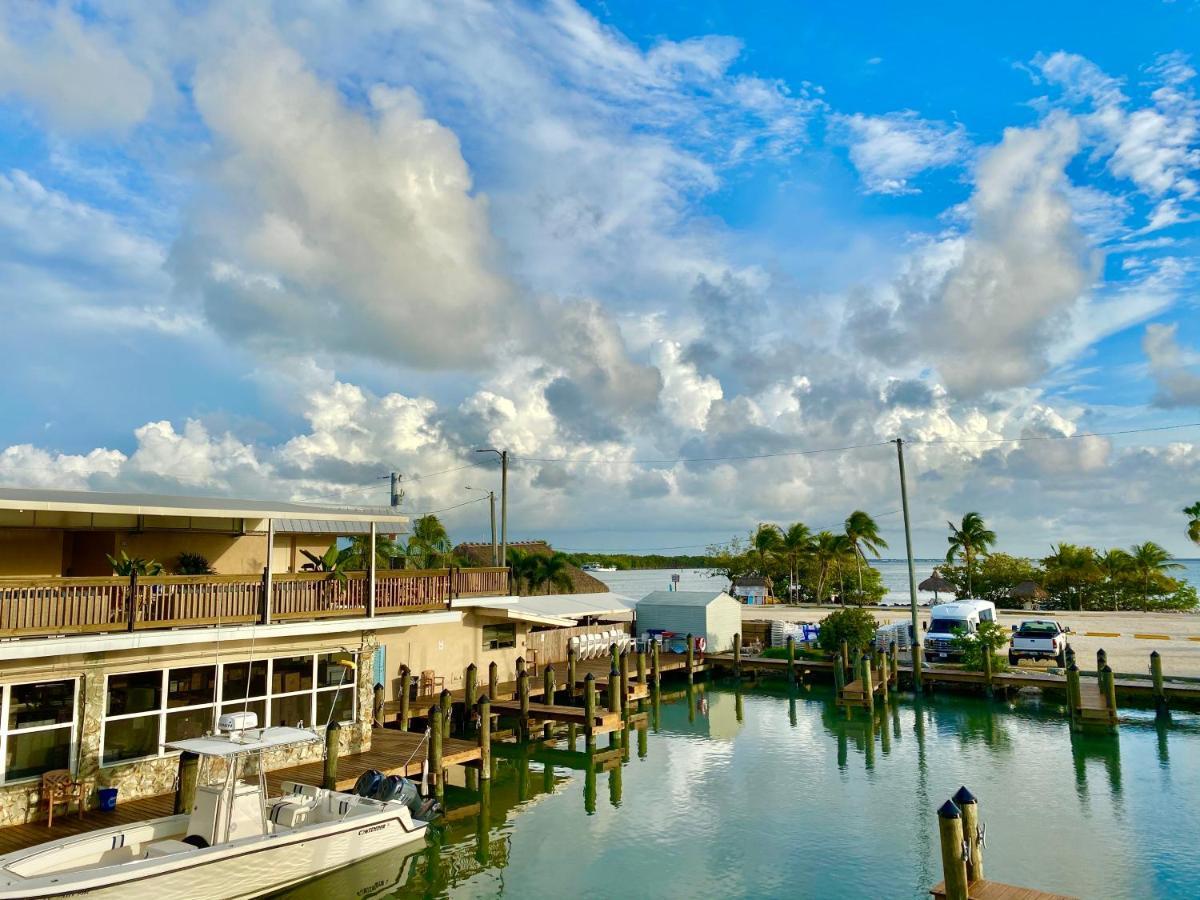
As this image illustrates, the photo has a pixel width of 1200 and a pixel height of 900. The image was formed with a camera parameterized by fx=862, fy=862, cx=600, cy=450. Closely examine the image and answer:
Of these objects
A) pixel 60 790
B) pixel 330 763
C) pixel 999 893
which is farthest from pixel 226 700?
pixel 999 893

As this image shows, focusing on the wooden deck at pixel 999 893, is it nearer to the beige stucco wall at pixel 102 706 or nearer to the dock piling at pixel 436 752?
the dock piling at pixel 436 752

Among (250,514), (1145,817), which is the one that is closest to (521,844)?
(250,514)

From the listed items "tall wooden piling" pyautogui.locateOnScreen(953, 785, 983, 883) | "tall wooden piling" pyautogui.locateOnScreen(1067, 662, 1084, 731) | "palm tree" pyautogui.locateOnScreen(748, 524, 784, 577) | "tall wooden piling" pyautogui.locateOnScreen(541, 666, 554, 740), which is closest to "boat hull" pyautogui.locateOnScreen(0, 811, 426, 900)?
"tall wooden piling" pyautogui.locateOnScreen(953, 785, 983, 883)

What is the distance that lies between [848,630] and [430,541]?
33508 millimetres

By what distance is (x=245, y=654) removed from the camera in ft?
61.2

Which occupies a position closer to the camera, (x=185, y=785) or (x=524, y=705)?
(x=185, y=785)

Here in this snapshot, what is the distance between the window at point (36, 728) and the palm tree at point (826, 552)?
6658 cm

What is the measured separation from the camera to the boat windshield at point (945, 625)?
126ft

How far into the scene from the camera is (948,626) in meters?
38.9

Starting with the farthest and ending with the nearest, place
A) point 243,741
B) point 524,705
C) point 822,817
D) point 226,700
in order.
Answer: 1. point 524,705
2. point 822,817
3. point 226,700
4. point 243,741

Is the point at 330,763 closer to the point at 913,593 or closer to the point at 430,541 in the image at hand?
the point at 913,593

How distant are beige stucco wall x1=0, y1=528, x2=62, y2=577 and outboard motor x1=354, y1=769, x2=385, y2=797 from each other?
9.15 metres

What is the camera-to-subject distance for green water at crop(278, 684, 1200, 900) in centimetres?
1566

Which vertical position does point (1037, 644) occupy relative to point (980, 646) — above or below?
below
